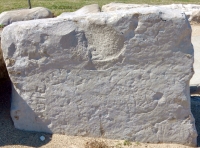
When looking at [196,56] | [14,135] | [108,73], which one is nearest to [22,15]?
[196,56]

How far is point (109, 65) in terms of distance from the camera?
365cm

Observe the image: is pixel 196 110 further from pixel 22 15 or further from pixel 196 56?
pixel 22 15

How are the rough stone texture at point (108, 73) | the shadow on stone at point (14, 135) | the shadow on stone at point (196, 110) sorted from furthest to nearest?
1. the shadow on stone at point (196, 110)
2. the shadow on stone at point (14, 135)
3. the rough stone texture at point (108, 73)

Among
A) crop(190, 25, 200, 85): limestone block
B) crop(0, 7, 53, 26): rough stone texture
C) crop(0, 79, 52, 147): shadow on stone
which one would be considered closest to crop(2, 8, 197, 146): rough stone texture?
crop(0, 79, 52, 147): shadow on stone

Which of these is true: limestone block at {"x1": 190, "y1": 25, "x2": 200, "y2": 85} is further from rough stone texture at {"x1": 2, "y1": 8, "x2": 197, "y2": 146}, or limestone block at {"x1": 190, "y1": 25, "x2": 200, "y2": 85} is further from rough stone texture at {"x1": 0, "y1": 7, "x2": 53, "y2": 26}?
rough stone texture at {"x1": 0, "y1": 7, "x2": 53, "y2": 26}

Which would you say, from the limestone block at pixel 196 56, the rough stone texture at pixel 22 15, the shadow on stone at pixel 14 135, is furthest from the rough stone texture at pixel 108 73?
the rough stone texture at pixel 22 15

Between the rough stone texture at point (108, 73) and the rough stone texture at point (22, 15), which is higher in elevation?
the rough stone texture at point (108, 73)

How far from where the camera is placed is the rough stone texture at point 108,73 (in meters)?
3.54

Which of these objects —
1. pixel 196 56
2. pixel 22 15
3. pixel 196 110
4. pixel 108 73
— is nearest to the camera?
pixel 108 73

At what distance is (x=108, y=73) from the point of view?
12.0 ft

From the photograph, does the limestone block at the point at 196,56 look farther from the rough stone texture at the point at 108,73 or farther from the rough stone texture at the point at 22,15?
the rough stone texture at the point at 22,15

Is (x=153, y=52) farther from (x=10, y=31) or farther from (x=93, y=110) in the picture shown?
(x=10, y=31)

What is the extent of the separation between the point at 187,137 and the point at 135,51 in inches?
36.9

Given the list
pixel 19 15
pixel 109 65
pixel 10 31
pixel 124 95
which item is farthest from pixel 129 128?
pixel 19 15
